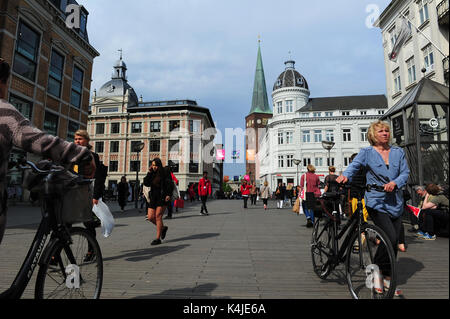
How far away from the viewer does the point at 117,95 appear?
184ft

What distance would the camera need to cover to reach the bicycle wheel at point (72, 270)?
79.7 inches

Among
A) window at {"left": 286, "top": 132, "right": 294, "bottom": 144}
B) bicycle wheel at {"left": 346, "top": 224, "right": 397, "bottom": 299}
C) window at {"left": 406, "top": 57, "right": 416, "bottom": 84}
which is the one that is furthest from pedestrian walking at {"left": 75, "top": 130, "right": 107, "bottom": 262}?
window at {"left": 286, "top": 132, "right": 294, "bottom": 144}

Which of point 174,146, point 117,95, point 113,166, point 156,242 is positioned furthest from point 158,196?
point 117,95

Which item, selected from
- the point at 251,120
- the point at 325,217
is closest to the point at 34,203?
the point at 325,217

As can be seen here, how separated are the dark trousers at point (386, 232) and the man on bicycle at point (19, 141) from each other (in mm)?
2487

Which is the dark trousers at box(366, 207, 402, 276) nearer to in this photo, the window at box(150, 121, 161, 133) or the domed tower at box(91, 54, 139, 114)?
the window at box(150, 121, 161, 133)

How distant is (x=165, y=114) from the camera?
5334 cm

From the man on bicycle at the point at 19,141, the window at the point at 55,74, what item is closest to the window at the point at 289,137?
the window at the point at 55,74

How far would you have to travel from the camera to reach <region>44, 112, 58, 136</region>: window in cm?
1973

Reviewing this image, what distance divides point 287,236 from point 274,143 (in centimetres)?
4847

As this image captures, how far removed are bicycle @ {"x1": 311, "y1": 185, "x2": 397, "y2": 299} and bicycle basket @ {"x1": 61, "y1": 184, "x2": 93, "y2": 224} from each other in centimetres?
238

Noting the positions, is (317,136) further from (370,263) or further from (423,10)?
(370,263)

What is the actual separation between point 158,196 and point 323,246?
3880 millimetres
